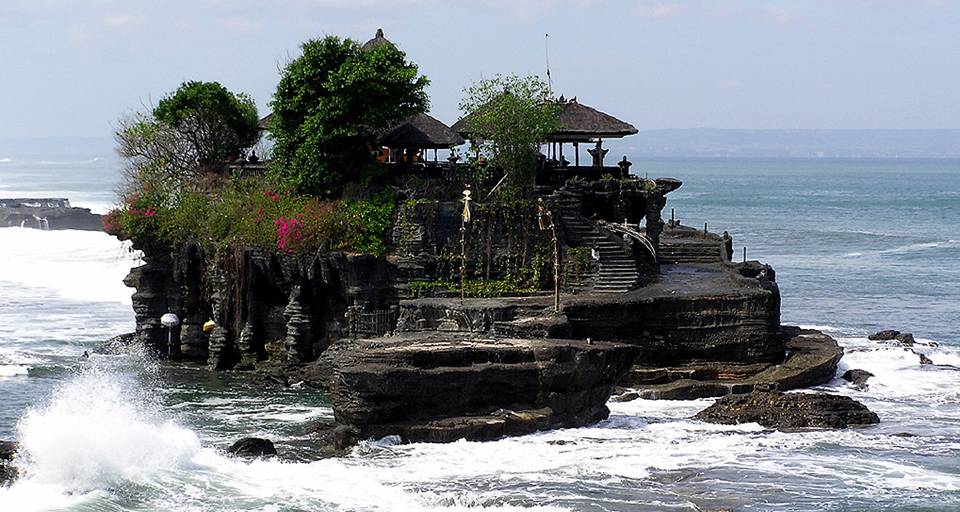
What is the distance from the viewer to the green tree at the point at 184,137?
6291cm

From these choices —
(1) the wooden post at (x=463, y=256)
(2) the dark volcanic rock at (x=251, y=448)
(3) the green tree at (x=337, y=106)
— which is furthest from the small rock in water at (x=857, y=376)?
(2) the dark volcanic rock at (x=251, y=448)

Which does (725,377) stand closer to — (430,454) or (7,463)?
(430,454)

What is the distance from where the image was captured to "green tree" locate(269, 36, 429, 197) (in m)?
55.8

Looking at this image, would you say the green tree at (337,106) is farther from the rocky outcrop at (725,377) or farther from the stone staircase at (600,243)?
the rocky outcrop at (725,377)

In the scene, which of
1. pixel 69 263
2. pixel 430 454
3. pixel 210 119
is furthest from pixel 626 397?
pixel 69 263

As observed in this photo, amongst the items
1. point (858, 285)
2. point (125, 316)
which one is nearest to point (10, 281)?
point (125, 316)

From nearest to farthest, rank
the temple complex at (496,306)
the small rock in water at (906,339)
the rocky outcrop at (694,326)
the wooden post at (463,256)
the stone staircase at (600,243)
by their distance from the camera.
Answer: the temple complex at (496,306)
the rocky outcrop at (694,326)
the wooden post at (463,256)
the stone staircase at (600,243)
the small rock in water at (906,339)

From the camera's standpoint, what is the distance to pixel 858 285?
83.4 meters

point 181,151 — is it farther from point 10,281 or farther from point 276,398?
point 10,281

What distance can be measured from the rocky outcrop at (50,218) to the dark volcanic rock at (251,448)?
78643mm

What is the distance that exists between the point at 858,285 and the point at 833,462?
1735 inches

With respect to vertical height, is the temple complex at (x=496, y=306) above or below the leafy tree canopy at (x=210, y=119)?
below

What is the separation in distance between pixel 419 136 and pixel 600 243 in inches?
320

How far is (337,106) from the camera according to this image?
2200 inches
